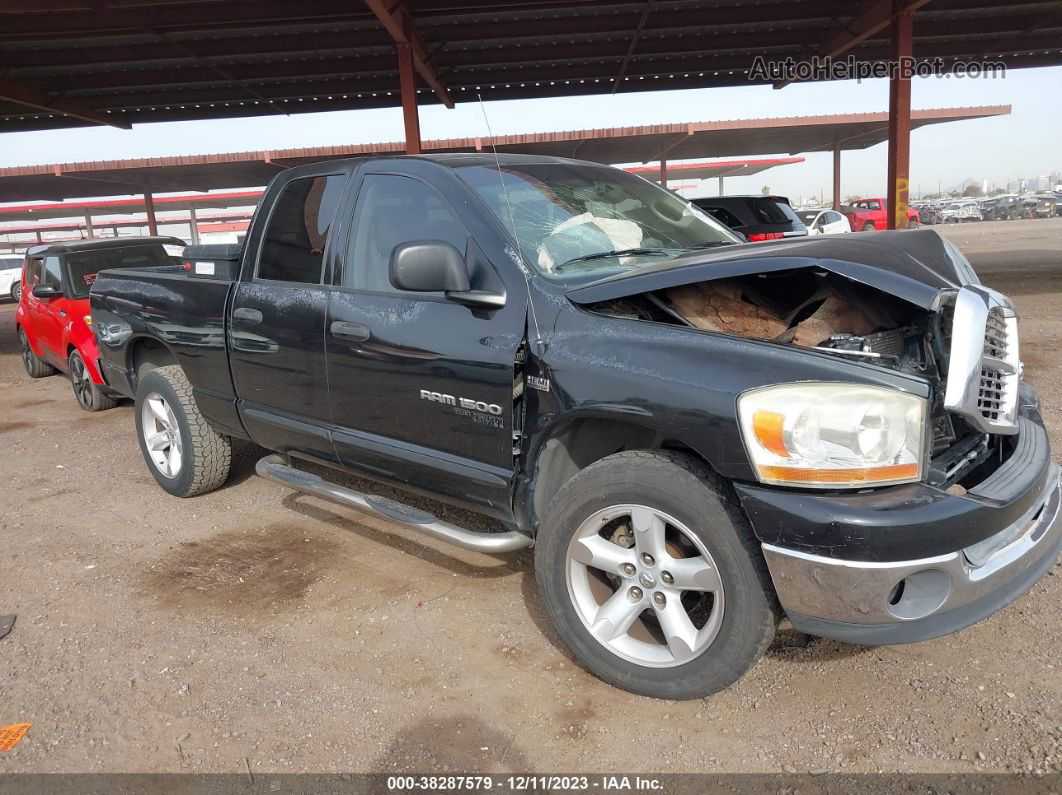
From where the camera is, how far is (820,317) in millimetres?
2779

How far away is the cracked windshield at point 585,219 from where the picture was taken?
304 centimetres

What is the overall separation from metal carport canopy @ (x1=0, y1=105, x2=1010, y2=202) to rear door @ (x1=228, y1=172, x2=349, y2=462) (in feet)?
54.0

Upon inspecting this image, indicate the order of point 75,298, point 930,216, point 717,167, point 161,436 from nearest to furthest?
point 161,436
point 75,298
point 717,167
point 930,216

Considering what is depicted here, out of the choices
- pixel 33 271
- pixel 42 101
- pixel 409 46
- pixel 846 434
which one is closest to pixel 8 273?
pixel 42 101

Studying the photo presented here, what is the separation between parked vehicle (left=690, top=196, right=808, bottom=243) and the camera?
39.5 ft

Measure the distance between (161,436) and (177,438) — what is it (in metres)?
0.24

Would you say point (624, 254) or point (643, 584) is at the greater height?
point (624, 254)

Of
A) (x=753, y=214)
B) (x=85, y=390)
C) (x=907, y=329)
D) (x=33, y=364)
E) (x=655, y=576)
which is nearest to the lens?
(x=655, y=576)

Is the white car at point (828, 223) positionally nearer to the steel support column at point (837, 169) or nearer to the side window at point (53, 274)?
the steel support column at point (837, 169)

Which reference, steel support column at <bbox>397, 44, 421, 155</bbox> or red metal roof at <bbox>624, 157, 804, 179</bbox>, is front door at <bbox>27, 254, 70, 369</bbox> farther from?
red metal roof at <bbox>624, 157, 804, 179</bbox>

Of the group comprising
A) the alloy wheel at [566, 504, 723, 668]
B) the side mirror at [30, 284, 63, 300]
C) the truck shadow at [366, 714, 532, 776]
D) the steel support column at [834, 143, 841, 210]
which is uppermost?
the steel support column at [834, 143, 841, 210]

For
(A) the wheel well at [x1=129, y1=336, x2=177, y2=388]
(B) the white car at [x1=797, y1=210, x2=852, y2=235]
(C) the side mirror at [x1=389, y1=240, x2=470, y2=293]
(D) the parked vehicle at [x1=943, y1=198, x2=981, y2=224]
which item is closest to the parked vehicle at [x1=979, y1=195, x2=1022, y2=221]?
(D) the parked vehicle at [x1=943, y1=198, x2=981, y2=224]

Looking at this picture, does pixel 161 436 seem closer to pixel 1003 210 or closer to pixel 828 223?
pixel 828 223

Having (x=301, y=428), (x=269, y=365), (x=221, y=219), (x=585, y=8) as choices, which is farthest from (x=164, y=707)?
(x=221, y=219)
